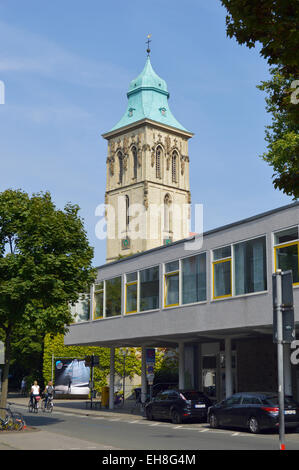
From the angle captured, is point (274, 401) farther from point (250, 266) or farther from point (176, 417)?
point (176, 417)

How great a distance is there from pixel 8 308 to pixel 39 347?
3565 centimetres

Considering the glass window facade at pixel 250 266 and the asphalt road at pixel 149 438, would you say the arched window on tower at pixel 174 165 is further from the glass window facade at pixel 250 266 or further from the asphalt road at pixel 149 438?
the asphalt road at pixel 149 438

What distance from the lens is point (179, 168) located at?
106438mm

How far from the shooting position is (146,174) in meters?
100

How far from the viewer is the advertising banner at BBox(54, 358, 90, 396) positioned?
167 feet

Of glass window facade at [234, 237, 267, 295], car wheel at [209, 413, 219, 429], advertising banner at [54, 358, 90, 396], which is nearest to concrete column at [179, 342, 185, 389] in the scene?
car wheel at [209, 413, 219, 429]

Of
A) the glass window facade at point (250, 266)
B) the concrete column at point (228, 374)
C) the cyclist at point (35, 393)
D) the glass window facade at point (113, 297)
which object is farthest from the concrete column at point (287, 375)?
the cyclist at point (35, 393)

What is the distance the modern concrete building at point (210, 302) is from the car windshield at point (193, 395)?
1.80m

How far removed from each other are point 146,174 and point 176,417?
75.2 metres

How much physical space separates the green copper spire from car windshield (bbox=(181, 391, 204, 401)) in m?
79.4

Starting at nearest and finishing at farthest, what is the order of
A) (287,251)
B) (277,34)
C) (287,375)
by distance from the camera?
(277,34) < (287,251) < (287,375)

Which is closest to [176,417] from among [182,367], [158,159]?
[182,367]

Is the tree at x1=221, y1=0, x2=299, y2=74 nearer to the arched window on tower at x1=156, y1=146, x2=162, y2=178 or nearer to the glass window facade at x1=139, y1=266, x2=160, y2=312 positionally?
the glass window facade at x1=139, y1=266, x2=160, y2=312
